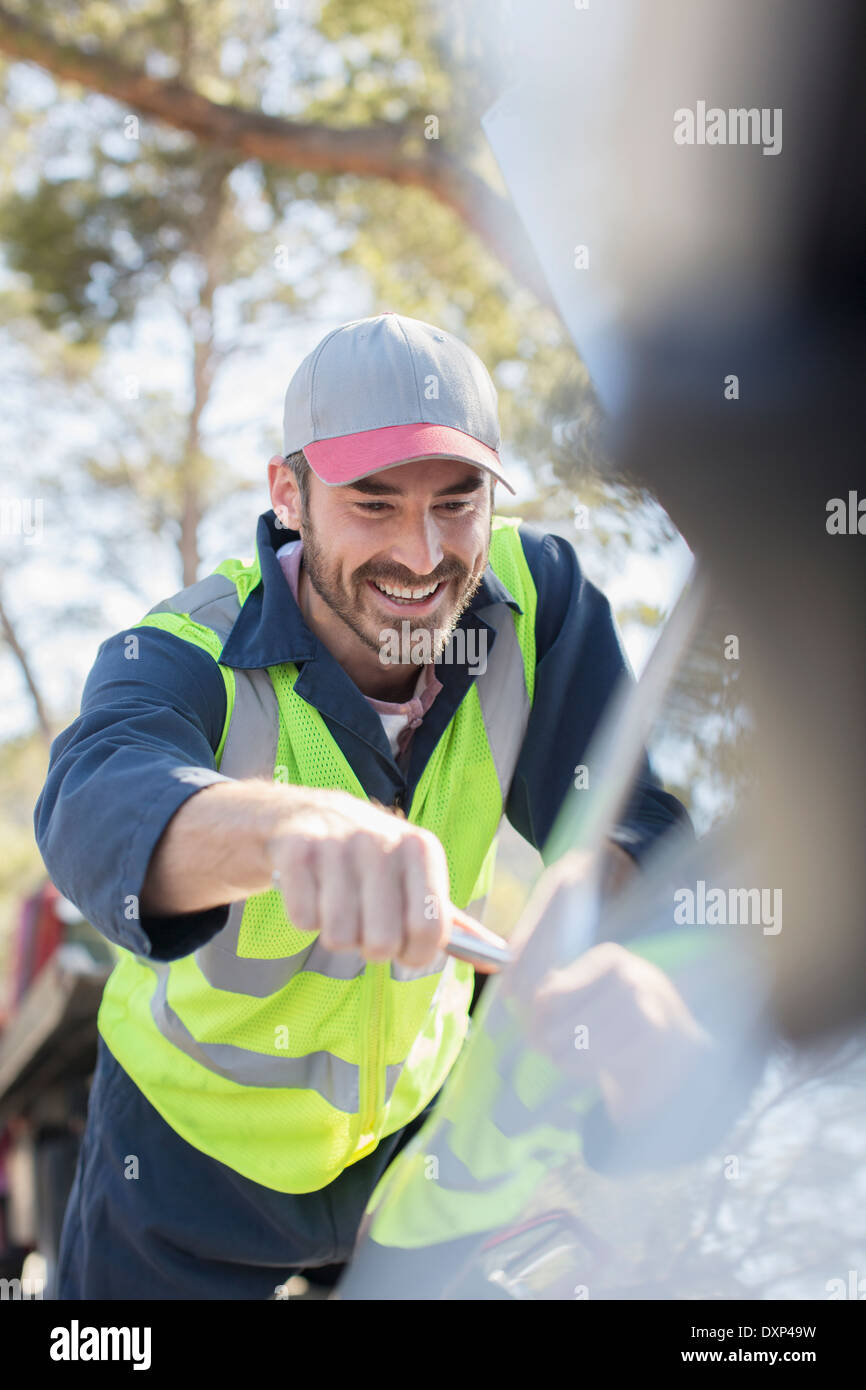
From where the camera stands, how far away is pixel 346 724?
1728 mm

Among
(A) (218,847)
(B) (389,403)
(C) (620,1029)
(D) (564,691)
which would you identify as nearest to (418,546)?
(B) (389,403)

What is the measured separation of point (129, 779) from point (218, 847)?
0.61 feet

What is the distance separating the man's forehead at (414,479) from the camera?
1753mm

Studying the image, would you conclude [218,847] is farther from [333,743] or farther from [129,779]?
[333,743]

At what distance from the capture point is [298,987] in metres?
1.79

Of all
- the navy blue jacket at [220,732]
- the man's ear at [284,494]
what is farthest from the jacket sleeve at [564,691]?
the man's ear at [284,494]

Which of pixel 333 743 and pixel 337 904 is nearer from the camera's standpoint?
pixel 337 904

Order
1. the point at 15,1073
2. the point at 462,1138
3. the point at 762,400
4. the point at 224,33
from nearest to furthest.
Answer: the point at 762,400, the point at 462,1138, the point at 15,1073, the point at 224,33

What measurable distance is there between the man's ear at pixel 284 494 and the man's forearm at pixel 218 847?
2.97 feet

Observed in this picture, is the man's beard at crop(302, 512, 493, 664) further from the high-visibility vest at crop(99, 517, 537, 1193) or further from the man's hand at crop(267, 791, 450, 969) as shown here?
the man's hand at crop(267, 791, 450, 969)

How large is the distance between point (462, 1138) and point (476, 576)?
3.07ft
